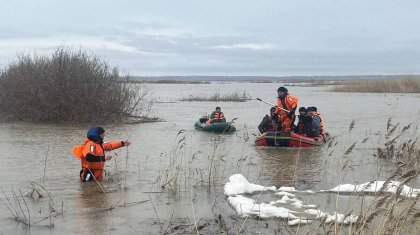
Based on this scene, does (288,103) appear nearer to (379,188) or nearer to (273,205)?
(273,205)

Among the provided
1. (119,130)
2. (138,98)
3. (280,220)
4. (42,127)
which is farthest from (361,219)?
(138,98)

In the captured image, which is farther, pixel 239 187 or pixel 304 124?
pixel 304 124

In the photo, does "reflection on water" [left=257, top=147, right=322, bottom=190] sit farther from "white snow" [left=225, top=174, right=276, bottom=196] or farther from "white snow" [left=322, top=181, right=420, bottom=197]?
"white snow" [left=322, top=181, right=420, bottom=197]

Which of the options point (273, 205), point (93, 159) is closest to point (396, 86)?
point (93, 159)

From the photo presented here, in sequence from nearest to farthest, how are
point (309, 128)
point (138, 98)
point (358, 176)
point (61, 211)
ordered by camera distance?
point (61, 211)
point (358, 176)
point (309, 128)
point (138, 98)

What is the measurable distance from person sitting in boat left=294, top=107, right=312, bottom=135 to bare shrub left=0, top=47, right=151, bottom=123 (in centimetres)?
1039

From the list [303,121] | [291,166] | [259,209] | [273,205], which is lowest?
[291,166]

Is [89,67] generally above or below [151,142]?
above

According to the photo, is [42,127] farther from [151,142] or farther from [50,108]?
[151,142]

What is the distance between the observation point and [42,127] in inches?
820

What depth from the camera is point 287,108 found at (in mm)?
14648

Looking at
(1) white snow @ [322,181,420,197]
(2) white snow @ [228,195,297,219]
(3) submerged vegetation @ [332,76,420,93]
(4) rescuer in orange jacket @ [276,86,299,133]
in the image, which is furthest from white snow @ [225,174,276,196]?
(3) submerged vegetation @ [332,76,420,93]

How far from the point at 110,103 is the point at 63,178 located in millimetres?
13637

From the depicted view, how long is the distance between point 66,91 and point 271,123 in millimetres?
10777
